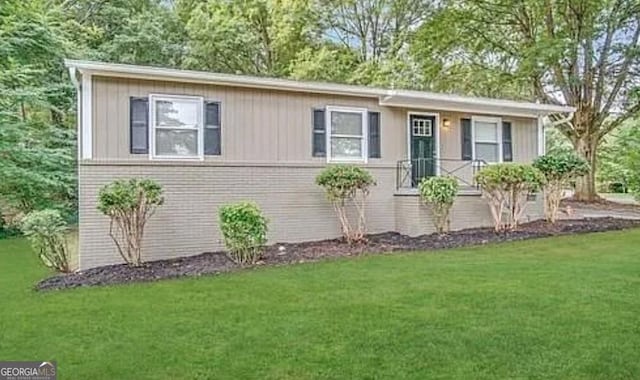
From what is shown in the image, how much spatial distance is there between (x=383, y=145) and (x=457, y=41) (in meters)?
8.86

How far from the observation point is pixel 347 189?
A: 10.9m

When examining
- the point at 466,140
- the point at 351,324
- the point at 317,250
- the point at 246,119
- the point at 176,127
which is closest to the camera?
the point at 351,324

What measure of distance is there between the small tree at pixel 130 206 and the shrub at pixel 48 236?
2.40ft

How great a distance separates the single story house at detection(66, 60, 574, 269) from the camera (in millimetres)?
9586

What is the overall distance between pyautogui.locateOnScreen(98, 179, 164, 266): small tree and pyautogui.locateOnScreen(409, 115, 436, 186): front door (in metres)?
5.82

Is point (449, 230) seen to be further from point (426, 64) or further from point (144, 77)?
point (426, 64)

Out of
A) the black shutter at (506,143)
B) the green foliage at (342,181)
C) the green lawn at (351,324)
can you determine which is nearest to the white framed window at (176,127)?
the green foliage at (342,181)

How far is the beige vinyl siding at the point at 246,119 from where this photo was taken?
31.5 ft

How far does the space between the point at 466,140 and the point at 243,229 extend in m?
6.63

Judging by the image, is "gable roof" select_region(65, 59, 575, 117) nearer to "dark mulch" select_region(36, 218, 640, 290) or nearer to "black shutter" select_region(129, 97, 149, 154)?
"black shutter" select_region(129, 97, 149, 154)

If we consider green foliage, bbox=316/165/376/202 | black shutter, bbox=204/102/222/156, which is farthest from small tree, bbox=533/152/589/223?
black shutter, bbox=204/102/222/156

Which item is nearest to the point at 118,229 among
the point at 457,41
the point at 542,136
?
the point at 542,136

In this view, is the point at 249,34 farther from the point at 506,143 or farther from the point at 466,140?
the point at 506,143

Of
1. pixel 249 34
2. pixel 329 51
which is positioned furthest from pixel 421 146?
pixel 249 34
